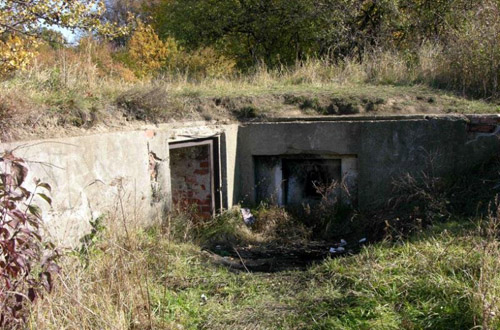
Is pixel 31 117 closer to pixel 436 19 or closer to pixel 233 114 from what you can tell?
pixel 233 114

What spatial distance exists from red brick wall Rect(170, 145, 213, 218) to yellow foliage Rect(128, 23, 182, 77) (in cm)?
723

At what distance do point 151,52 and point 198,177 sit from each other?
30.0ft

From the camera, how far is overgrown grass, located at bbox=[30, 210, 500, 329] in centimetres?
354

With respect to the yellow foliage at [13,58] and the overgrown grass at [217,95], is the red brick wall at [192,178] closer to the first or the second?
the overgrown grass at [217,95]

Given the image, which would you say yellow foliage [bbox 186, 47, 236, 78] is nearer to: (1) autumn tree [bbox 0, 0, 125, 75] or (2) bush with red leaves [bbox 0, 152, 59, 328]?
(1) autumn tree [bbox 0, 0, 125, 75]

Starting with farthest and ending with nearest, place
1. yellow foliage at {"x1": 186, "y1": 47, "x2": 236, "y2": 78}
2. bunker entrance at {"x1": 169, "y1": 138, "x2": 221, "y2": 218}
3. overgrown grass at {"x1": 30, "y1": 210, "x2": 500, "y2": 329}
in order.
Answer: yellow foliage at {"x1": 186, "y1": 47, "x2": 236, "y2": 78} < bunker entrance at {"x1": 169, "y1": 138, "x2": 221, "y2": 218} < overgrown grass at {"x1": 30, "y1": 210, "x2": 500, "y2": 329}

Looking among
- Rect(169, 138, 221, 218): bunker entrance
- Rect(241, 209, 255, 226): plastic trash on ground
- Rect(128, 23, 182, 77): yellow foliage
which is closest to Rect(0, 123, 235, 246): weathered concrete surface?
Rect(169, 138, 221, 218): bunker entrance

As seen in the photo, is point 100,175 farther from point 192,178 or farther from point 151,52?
point 151,52

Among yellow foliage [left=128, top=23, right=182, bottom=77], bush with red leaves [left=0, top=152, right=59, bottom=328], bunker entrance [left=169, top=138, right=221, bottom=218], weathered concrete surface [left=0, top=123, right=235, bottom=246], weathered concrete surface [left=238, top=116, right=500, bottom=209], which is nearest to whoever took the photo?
bush with red leaves [left=0, top=152, right=59, bottom=328]

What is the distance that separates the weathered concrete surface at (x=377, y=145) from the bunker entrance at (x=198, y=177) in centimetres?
56

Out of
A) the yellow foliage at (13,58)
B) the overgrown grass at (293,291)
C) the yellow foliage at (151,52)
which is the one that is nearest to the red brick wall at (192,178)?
the overgrown grass at (293,291)

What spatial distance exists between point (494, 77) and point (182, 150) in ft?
18.0

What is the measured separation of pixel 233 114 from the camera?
8.05m

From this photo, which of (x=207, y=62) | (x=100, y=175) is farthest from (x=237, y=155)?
(x=207, y=62)
